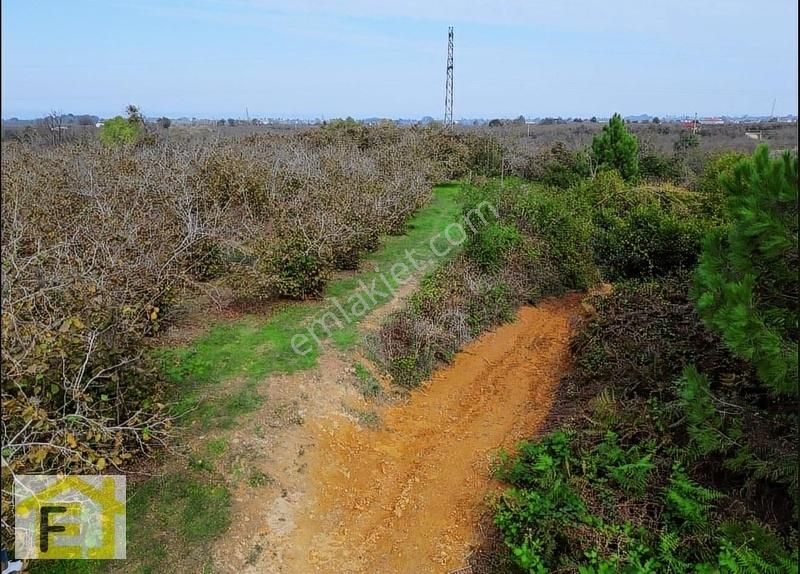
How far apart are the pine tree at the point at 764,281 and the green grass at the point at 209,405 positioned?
4242 millimetres

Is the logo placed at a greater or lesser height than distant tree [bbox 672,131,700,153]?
lesser

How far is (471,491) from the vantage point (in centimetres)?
585

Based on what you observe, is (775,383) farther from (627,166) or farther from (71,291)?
(627,166)

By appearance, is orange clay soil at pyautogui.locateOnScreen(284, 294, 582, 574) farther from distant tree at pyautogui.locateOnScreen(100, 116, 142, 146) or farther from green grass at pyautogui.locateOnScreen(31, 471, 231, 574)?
distant tree at pyautogui.locateOnScreen(100, 116, 142, 146)

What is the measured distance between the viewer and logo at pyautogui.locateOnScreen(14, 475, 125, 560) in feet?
13.3

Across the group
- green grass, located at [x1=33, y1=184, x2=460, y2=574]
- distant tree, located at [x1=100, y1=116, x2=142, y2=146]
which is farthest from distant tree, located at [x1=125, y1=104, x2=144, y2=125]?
green grass, located at [x1=33, y1=184, x2=460, y2=574]

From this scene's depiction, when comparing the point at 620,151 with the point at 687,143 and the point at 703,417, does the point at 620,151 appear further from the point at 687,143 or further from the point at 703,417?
the point at 703,417

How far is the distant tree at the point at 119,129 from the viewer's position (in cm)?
1803

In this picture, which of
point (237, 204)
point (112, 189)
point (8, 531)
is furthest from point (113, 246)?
point (237, 204)

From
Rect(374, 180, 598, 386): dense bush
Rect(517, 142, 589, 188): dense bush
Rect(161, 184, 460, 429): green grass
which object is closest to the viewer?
Rect(161, 184, 460, 429): green grass

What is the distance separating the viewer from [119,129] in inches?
739

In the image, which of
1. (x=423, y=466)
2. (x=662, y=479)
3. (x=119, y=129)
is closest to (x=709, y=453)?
(x=662, y=479)

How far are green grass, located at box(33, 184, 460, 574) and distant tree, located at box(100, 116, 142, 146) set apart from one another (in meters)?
11.6

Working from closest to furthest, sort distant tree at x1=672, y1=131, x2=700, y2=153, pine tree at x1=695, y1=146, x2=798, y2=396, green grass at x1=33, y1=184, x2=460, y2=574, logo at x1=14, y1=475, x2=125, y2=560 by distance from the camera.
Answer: pine tree at x1=695, y1=146, x2=798, y2=396 → logo at x1=14, y1=475, x2=125, y2=560 → green grass at x1=33, y1=184, x2=460, y2=574 → distant tree at x1=672, y1=131, x2=700, y2=153
